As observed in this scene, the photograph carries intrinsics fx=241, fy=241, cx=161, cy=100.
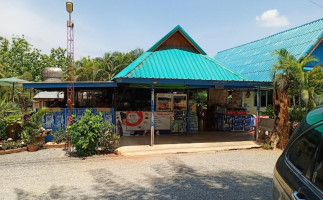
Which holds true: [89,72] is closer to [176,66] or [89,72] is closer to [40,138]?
[40,138]

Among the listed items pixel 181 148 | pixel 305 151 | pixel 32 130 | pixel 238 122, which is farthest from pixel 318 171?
pixel 238 122

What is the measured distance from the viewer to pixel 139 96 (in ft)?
46.7

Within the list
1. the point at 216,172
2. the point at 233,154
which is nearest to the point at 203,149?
the point at 233,154

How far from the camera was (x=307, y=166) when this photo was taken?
6.59 feet

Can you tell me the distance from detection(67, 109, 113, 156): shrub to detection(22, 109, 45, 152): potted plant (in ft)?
5.72

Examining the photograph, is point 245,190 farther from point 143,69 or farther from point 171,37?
point 171,37

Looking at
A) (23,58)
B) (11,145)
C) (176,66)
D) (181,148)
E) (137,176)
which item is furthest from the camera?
(23,58)

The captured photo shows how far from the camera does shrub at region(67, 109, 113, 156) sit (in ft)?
25.0

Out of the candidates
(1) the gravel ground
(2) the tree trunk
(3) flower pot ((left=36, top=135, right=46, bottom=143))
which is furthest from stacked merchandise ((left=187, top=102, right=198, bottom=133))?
(3) flower pot ((left=36, top=135, right=46, bottom=143))

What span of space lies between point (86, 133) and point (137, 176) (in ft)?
8.46

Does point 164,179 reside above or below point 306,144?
below

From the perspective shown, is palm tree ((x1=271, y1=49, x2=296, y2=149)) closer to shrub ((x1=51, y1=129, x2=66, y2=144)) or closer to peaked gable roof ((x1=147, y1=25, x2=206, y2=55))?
peaked gable roof ((x1=147, y1=25, x2=206, y2=55))

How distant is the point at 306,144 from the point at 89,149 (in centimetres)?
700

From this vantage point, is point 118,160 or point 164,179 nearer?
point 164,179
